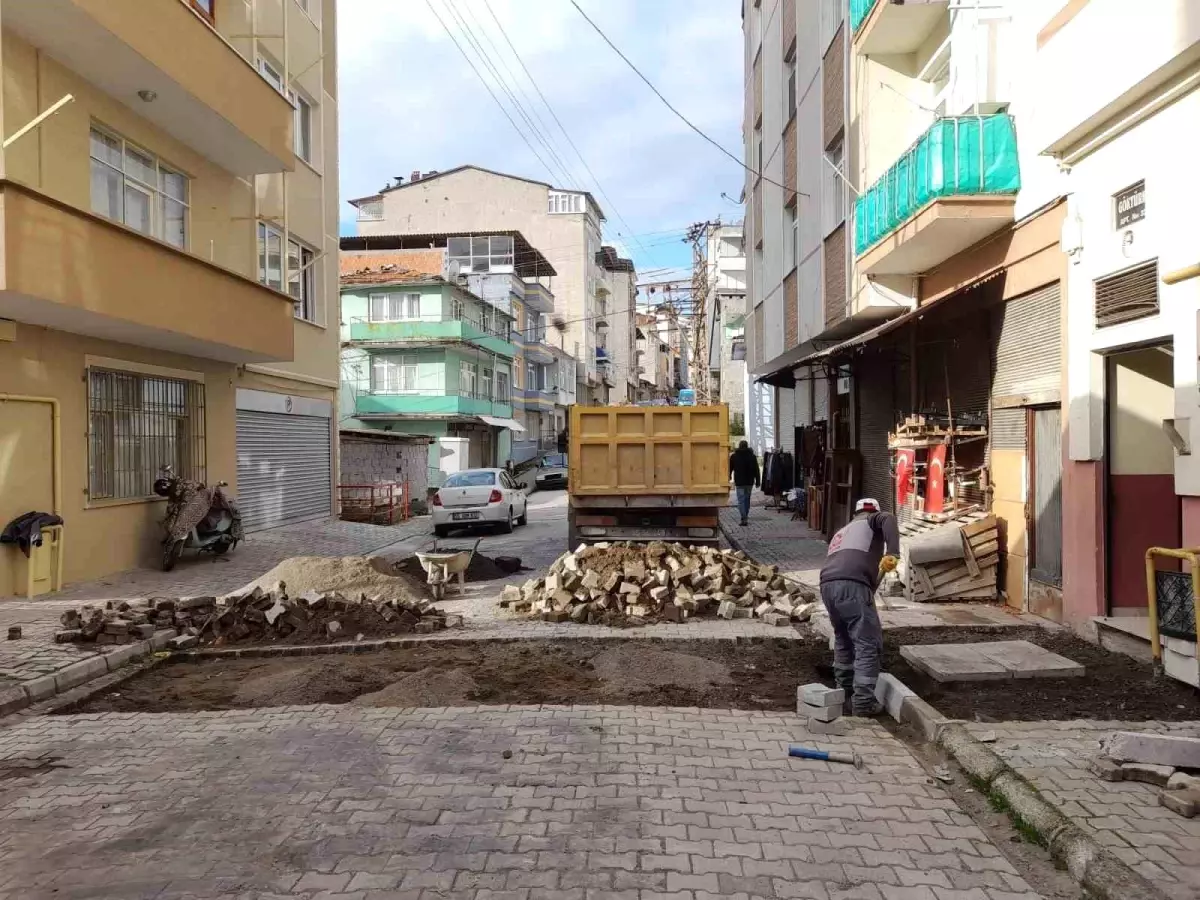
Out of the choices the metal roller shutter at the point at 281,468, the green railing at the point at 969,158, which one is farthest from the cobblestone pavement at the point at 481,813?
the metal roller shutter at the point at 281,468

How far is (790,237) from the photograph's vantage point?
18594 mm

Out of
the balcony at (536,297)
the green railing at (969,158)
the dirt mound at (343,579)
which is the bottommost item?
the dirt mound at (343,579)

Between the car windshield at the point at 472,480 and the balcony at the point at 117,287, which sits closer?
the balcony at the point at 117,287

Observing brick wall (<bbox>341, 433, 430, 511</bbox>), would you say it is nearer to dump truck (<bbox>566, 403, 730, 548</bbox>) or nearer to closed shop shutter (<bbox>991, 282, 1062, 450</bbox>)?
Answer: dump truck (<bbox>566, 403, 730, 548</bbox>)

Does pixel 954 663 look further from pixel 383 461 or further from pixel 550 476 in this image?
pixel 550 476

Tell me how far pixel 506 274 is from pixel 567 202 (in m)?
15.1

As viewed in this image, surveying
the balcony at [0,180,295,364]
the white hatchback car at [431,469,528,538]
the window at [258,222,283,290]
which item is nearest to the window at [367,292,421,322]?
the window at [258,222,283,290]

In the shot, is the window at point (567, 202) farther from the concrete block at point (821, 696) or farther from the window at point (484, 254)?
the concrete block at point (821, 696)

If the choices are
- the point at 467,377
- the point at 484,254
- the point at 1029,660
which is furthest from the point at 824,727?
the point at 484,254

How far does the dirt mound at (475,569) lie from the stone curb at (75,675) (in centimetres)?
333

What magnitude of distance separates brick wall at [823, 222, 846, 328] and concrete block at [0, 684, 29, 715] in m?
11.6

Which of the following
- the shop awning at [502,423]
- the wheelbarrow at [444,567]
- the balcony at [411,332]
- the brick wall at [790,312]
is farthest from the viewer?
the shop awning at [502,423]

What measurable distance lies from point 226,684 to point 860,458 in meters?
11.4

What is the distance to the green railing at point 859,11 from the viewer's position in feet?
38.7
